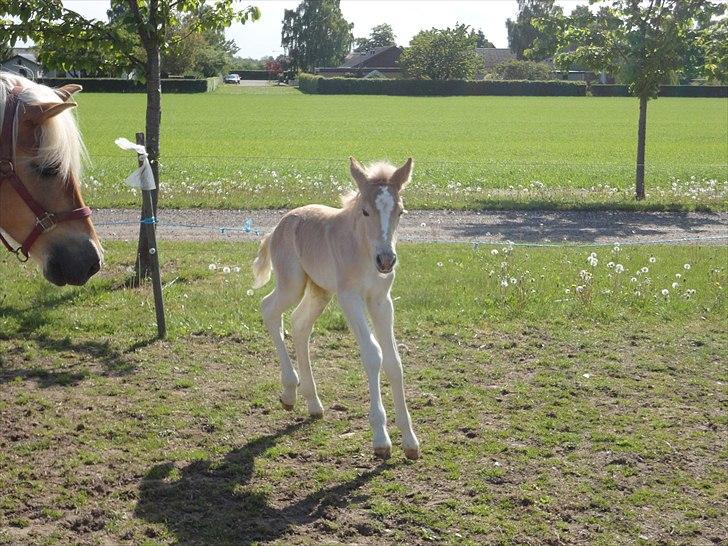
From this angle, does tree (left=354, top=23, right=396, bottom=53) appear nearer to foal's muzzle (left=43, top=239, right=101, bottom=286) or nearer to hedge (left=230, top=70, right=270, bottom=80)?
hedge (left=230, top=70, right=270, bottom=80)

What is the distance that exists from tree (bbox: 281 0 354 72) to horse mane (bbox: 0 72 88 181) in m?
141

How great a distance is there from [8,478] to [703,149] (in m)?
35.4

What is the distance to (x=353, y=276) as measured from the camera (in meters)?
6.42

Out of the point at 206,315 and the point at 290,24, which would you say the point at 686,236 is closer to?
the point at 206,315

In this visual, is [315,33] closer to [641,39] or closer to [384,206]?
[641,39]

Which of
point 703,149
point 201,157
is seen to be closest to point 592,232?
point 201,157

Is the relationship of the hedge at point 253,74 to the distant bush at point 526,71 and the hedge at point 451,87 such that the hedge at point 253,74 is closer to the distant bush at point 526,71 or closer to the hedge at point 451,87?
the distant bush at point 526,71

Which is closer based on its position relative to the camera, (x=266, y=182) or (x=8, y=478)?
(x=8, y=478)

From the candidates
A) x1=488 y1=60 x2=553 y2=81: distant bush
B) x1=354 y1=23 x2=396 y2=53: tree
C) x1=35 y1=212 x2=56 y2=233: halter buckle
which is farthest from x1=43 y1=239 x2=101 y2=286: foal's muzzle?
x1=354 y1=23 x2=396 y2=53: tree

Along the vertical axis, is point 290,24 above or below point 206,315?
above

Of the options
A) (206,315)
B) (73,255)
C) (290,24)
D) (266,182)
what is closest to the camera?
(73,255)

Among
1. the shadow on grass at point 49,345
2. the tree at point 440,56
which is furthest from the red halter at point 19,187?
the tree at point 440,56

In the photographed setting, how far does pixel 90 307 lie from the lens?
10.6 metres

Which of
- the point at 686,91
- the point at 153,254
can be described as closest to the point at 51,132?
the point at 153,254
